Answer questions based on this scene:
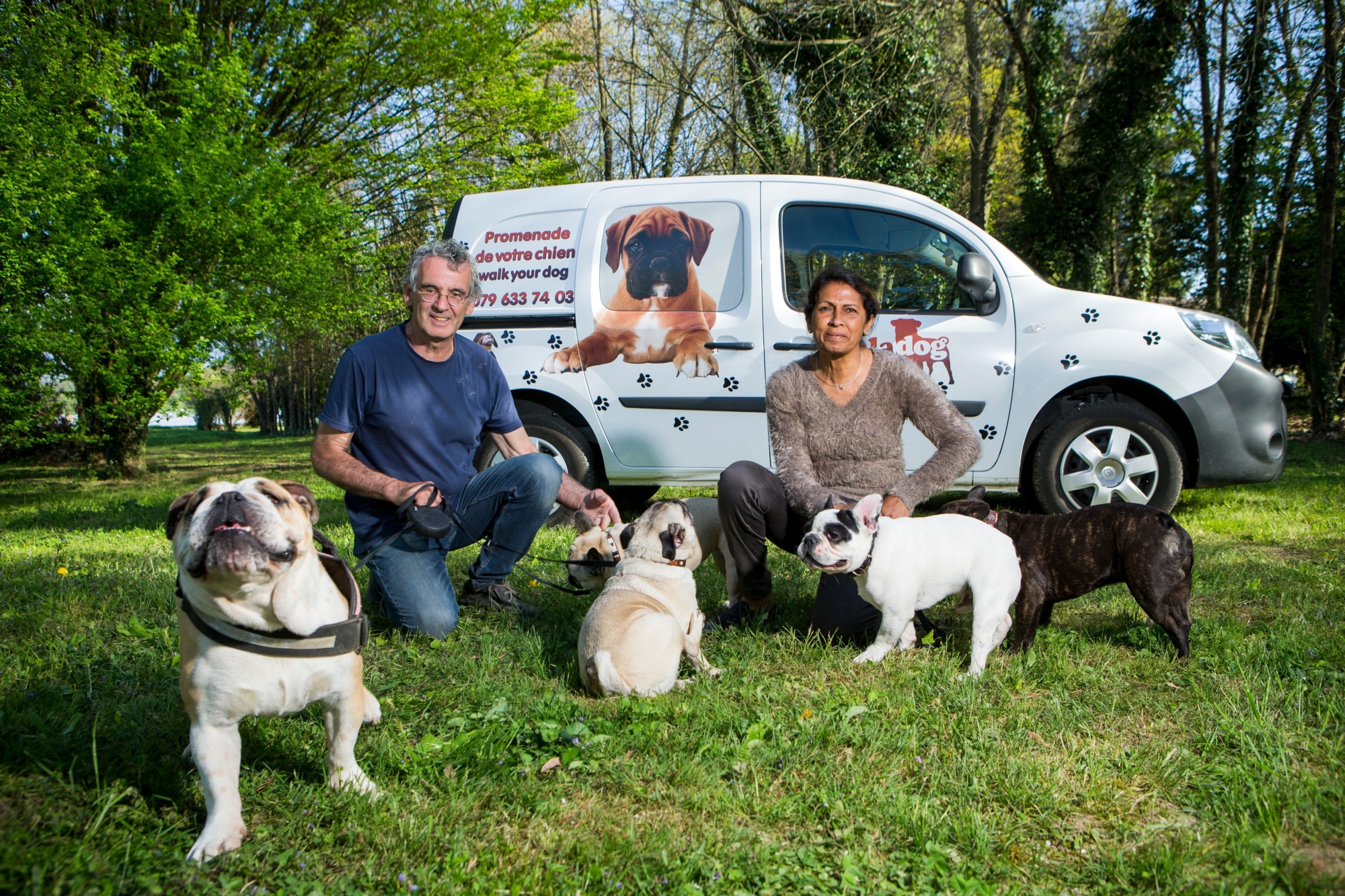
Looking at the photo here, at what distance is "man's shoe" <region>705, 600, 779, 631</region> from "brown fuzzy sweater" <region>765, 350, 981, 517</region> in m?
0.50

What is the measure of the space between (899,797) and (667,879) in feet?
2.25

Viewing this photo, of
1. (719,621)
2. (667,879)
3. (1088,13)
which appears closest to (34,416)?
(719,621)

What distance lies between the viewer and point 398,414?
3666 millimetres

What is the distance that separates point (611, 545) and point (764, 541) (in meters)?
0.73

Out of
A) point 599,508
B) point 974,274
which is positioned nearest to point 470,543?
point 599,508

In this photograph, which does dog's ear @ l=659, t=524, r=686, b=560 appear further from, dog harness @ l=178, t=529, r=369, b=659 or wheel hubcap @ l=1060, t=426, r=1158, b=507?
wheel hubcap @ l=1060, t=426, r=1158, b=507

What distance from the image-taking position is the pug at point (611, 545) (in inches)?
152

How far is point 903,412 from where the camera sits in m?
3.69

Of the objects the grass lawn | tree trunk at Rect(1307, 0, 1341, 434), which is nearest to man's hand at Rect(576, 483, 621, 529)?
the grass lawn

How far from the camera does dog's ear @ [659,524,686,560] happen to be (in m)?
3.09

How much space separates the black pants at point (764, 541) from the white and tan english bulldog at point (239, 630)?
188 cm

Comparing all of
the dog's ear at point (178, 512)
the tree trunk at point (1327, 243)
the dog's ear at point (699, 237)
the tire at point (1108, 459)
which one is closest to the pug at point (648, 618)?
the dog's ear at point (178, 512)

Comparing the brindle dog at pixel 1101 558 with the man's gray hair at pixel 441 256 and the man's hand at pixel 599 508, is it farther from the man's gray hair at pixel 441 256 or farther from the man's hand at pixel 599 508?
the man's gray hair at pixel 441 256

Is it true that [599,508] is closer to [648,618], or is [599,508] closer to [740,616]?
[740,616]
